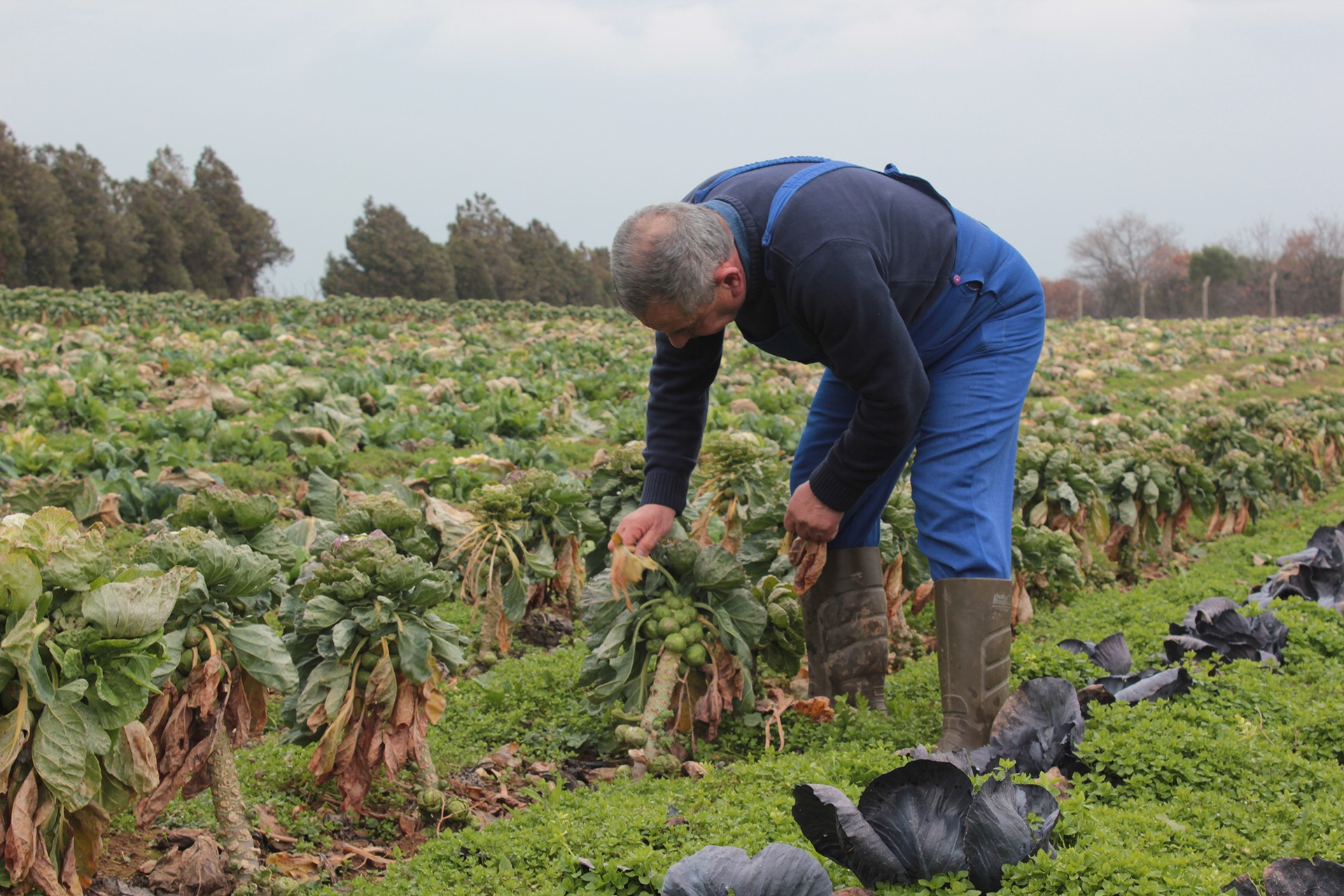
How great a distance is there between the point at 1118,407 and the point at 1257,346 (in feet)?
43.5

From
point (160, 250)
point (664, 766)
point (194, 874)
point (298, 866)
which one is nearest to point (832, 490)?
A: point (664, 766)

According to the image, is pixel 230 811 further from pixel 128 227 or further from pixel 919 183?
pixel 128 227

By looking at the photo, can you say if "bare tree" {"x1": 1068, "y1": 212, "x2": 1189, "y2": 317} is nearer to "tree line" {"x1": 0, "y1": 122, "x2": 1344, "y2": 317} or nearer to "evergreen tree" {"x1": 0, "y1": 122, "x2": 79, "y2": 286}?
"tree line" {"x1": 0, "y1": 122, "x2": 1344, "y2": 317}

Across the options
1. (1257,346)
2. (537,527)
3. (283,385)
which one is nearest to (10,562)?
(537,527)

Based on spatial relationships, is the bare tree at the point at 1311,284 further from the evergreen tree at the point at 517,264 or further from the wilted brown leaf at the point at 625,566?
the wilted brown leaf at the point at 625,566

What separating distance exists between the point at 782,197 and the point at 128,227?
3901 cm

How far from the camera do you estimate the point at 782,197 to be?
2.62 metres

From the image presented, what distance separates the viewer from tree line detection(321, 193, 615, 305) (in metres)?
42.0

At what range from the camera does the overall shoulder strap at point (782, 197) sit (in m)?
2.59

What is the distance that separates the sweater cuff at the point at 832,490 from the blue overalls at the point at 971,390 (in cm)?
21

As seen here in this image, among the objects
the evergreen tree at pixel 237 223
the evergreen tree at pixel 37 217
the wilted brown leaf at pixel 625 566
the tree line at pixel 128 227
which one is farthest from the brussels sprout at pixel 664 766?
the evergreen tree at pixel 237 223

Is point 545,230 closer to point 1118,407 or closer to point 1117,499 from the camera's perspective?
point 1118,407

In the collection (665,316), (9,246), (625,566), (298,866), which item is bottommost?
(298,866)

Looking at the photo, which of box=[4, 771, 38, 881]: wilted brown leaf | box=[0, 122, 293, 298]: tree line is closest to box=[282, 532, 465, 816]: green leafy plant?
box=[4, 771, 38, 881]: wilted brown leaf
